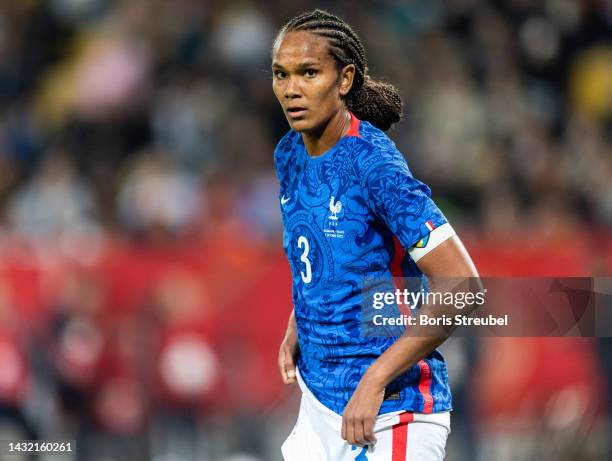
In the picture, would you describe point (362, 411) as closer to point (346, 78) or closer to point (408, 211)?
point (408, 211)

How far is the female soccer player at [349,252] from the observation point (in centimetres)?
252

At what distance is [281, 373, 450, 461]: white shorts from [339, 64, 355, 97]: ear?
2.64 feet

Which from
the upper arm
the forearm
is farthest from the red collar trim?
the forearm

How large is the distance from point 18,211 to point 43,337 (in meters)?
2.12

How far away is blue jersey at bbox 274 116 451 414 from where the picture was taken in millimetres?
2607

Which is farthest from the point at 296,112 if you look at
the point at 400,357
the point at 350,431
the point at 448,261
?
the point at 350,431

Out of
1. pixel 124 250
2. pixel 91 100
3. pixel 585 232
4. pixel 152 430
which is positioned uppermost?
pixel 91 100

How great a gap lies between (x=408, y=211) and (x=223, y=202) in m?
4.12

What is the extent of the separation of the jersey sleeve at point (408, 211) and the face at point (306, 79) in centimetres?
27

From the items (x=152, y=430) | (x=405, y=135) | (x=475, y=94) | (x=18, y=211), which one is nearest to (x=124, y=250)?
(x=152, y=430)

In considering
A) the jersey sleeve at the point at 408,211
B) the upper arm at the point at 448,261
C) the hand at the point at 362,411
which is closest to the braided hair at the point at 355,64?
the jersey sleeve at the point at 408,211

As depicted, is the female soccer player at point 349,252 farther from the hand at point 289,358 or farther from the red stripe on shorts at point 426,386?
the hand at point 289,358

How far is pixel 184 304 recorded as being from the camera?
517 cm

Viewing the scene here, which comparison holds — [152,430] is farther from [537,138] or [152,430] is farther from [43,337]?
[537,138]
